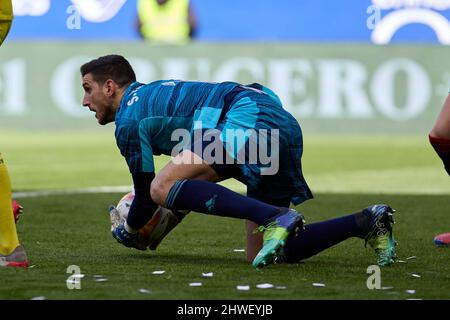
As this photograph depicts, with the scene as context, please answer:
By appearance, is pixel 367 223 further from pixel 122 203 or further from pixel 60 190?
pixel 60 190

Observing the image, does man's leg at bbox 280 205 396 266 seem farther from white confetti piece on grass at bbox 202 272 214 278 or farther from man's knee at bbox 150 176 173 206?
man's knee at bbox 150 176 173 206

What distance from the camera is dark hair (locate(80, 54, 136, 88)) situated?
6.04 meters

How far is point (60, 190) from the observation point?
1091 cm

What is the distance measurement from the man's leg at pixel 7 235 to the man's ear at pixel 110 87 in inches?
29.0

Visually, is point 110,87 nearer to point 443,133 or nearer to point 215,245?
point 215,245

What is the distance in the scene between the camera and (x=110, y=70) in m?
6.05

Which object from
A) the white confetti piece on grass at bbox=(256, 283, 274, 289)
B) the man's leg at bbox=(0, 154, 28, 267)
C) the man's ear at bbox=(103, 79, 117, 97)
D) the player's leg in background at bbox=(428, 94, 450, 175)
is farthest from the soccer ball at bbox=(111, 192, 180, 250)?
the player's leg in background at bbox=(428, 94, 450, 175)

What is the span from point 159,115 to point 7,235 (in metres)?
0.98

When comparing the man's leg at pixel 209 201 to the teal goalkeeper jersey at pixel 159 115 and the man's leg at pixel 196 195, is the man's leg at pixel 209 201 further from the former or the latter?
the teal goalkeeper jersey at pixel 159 115

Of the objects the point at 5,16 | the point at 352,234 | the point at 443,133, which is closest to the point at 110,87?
the point at 5,16

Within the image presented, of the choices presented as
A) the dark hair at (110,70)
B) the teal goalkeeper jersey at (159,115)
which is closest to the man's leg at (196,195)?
the teal goalkeeper jersey at (159,115)

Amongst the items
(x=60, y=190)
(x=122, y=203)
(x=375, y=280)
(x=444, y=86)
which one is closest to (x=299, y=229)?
(x=375, y=280)

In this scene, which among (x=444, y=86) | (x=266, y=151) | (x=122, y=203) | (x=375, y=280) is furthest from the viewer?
(x=444, y=86)
